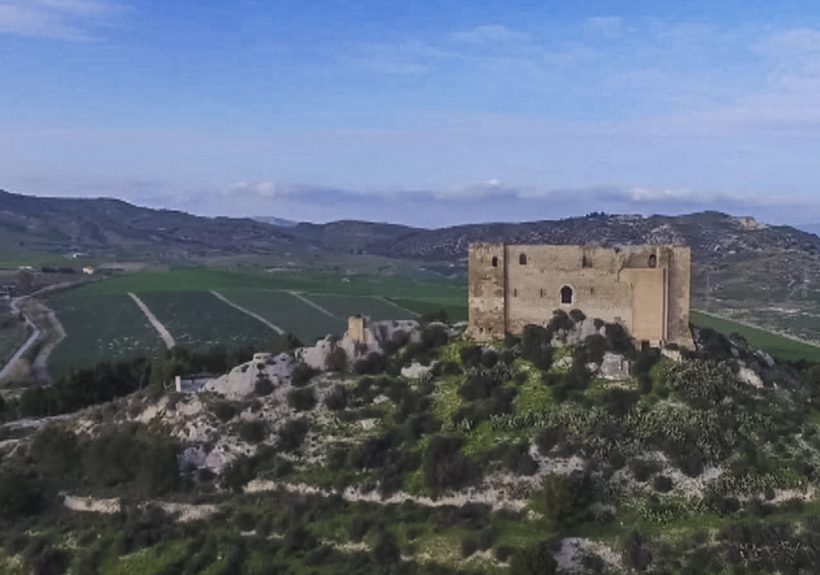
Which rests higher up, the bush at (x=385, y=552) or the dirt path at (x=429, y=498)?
the dirt path at (x=429, y=498)

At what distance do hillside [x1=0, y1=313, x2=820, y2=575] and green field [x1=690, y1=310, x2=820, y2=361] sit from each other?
34.2 m

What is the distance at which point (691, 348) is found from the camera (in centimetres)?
4109

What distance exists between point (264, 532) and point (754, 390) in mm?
21263

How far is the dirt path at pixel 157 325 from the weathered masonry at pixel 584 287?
115 ft

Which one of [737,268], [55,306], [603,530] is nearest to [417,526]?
[603,530]

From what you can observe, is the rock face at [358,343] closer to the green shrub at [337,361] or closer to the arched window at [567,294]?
the green shrub at [337,361]

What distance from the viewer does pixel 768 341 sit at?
86.3 m

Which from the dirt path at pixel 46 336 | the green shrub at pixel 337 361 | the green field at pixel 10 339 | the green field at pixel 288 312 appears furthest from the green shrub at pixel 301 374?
the green field at pixel 10 339

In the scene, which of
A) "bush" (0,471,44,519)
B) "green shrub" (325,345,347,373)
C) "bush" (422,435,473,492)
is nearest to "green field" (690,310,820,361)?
"green shrub" (325,345,347,373)

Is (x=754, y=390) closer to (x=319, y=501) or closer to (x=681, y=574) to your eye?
(x=681, y=574)

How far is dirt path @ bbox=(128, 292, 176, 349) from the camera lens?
7956 centimetres

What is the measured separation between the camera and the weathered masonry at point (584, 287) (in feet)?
135

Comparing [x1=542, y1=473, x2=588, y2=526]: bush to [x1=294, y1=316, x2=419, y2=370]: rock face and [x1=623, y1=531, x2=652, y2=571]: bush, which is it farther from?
[x1=294, y1=316, x2=419, y2=370]: rock face

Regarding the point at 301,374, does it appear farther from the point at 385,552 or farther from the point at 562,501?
the point at 562,501
